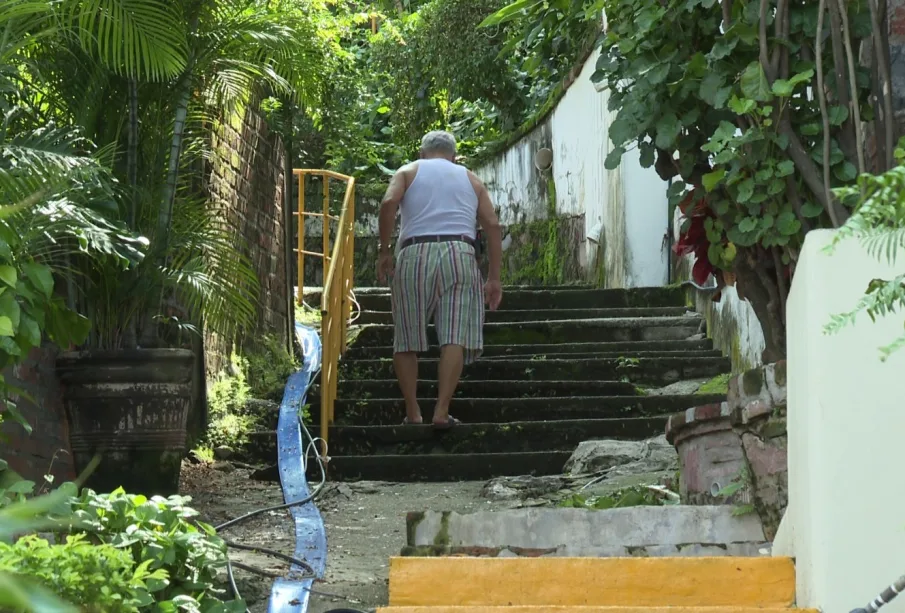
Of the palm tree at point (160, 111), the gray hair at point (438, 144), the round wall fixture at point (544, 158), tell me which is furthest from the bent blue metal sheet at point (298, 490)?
the round wall fixture at point (544, 158)

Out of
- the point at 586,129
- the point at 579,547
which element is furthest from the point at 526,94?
the point at 579,547

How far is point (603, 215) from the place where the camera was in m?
10.5

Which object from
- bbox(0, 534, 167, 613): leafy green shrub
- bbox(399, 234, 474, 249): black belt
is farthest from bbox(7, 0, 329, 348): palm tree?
bbox(0, 534, 167, 613): leafy green shrub

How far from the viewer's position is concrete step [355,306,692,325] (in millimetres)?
8391

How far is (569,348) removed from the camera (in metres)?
7.74

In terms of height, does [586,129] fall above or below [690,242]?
above

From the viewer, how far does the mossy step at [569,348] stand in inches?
301

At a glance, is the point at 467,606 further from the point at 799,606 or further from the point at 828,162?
the point at 828,162

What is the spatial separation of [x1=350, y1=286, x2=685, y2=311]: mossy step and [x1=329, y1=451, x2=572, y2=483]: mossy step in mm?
2960

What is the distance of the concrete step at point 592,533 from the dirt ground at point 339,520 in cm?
55

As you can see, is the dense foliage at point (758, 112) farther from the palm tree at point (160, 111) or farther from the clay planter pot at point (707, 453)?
the palm tree at point (160, 111)

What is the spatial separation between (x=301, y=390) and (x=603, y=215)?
4385 millimetres

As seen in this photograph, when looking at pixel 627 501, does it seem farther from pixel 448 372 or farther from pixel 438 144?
pixel 438 144

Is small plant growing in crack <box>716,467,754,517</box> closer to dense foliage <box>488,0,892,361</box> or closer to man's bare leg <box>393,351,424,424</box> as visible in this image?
dense foliage <box>488,0,892,361</box>
